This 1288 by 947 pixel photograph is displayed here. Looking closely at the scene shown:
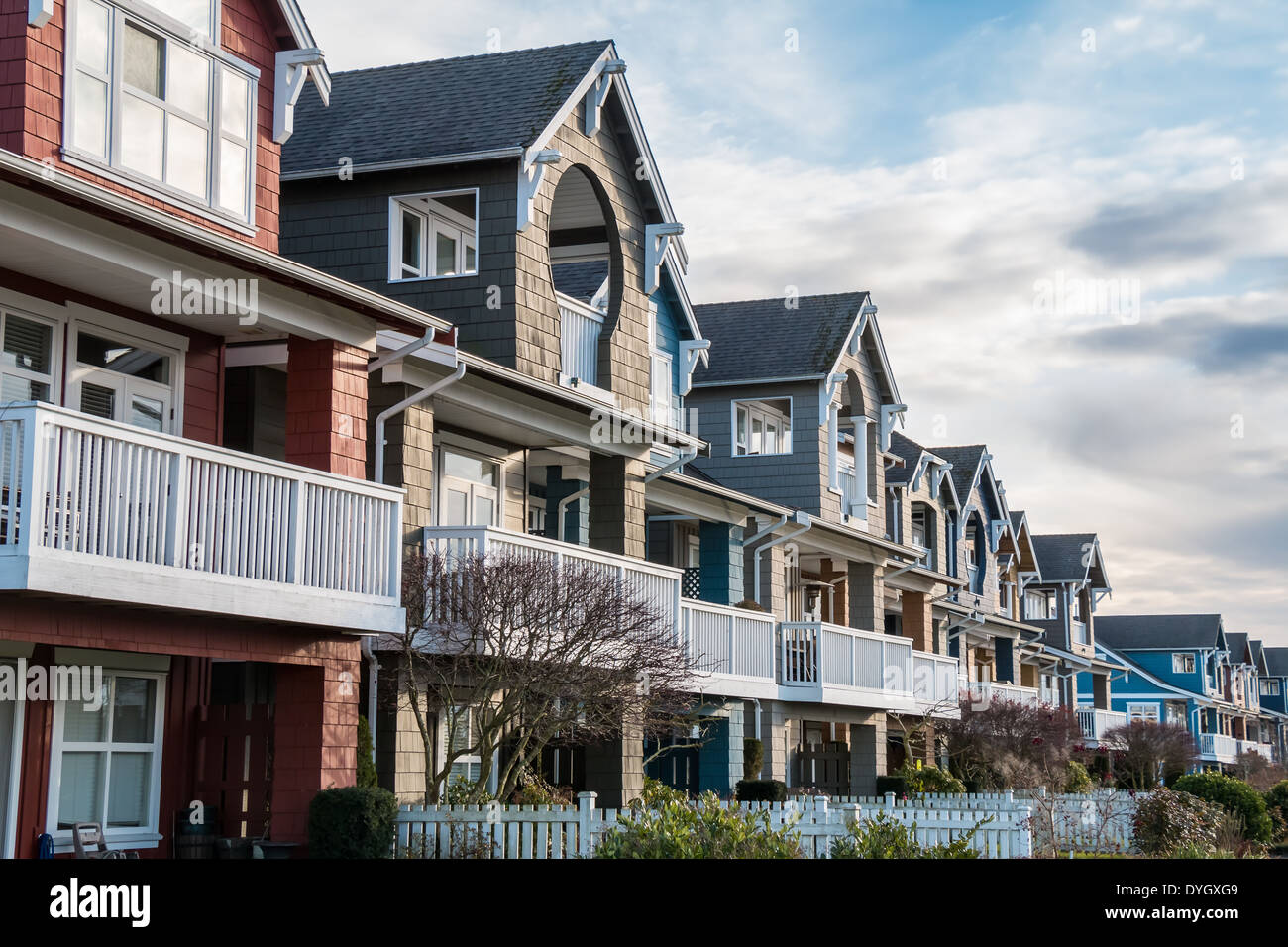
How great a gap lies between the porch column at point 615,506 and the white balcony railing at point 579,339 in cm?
131

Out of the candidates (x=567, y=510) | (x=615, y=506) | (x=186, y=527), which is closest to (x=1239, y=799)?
(x=567, y=510)

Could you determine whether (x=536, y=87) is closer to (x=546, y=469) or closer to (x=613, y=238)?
(x=613, y=238)

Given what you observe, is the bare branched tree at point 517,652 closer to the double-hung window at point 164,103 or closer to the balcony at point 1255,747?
the double-hung window at point 164,103

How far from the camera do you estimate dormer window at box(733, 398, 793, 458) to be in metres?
35.6

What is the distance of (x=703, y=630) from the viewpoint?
25625 mm

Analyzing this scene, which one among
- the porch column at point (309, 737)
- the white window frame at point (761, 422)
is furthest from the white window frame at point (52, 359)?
the white window frame at point (761, 422)

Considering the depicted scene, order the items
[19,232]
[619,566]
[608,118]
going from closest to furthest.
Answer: [19,232] → [619,566] → [608,118]

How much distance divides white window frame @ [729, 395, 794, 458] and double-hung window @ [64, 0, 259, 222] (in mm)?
19229

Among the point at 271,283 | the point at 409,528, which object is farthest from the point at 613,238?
the point at 271,283

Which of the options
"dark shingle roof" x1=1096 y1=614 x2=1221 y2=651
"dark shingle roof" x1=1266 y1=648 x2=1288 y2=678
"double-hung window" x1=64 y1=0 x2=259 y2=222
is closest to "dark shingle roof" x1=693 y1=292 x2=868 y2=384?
"double-hung window" x1=64 y1=0 x2=259 y2=222

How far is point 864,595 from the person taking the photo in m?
35.5

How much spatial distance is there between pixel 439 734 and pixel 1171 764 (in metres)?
41.1
